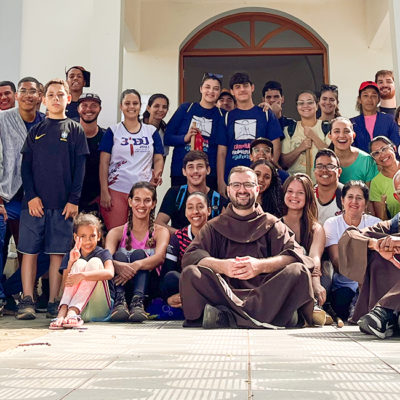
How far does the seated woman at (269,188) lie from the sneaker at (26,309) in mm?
2286

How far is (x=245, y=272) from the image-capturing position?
470 cm

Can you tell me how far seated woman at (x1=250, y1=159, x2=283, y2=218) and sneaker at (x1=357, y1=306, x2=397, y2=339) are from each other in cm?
205

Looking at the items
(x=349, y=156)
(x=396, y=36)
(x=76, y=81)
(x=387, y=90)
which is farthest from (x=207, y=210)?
(x=396, y=36)

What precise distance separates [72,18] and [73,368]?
762 centimetres

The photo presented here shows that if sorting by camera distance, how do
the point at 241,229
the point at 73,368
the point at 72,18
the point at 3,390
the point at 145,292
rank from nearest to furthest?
the point at 3,390, the point at 73,368, the point at 241,229, the point at 145,292, the point at 72,18

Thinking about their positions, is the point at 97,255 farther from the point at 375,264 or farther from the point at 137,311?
the point at 375,264

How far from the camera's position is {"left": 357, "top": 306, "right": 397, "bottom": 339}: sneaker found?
12.6 feet

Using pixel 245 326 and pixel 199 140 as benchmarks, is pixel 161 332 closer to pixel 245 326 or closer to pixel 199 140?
pixel 245 326


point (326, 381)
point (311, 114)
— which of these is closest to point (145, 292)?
point (311, 114)

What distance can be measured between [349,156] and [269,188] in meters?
0.96

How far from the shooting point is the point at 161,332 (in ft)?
13.6

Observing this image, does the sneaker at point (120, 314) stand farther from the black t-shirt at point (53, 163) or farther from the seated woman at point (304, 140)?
the seated woman at point (304, 140)

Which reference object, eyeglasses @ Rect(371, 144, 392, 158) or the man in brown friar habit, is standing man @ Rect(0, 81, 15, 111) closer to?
eyeglasses @ Rect(371, 144, 392, 158)

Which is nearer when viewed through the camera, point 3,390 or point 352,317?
point 3,390
